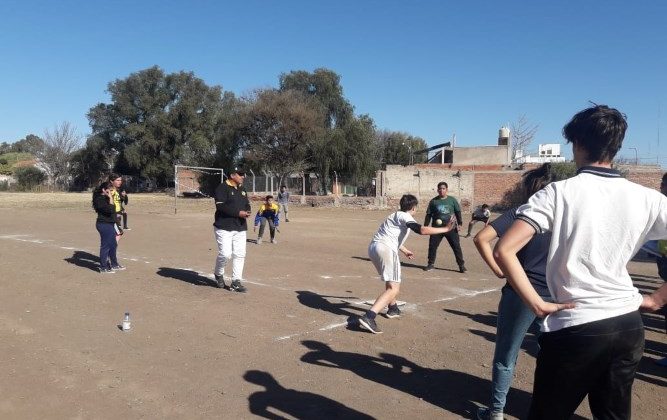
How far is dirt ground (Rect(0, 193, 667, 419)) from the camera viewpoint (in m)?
4.34

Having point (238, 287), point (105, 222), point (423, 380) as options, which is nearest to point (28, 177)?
point (105, 222)

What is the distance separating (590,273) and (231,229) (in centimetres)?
676

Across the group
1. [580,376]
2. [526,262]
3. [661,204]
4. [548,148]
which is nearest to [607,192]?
[661,204]

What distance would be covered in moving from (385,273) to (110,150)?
204 ft

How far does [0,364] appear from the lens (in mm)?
5105

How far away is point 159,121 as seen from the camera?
58000 mm

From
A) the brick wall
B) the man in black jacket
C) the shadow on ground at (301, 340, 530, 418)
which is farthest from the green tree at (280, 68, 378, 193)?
the shadow on ground at (301, 340, 530, 418)

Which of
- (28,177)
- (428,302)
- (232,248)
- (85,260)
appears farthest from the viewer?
(28,177)

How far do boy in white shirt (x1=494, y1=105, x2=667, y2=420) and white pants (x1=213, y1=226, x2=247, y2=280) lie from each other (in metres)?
6.54

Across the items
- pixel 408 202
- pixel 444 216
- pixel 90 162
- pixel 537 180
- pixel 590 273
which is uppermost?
pixel 90 162

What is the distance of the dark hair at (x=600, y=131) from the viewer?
237 cm

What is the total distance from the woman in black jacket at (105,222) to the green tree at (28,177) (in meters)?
60.0

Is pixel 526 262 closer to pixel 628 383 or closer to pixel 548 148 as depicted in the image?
pixel 628 383

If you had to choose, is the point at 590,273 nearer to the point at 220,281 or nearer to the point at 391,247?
the point at 391,247
